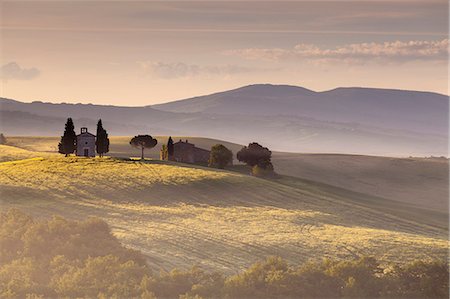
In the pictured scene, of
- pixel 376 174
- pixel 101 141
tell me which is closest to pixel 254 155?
pixel 101 141

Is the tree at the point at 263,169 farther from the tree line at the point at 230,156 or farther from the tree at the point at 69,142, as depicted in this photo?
the tree at the point at 69,142

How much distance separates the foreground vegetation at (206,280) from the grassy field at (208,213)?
10.1 metres

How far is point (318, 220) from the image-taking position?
69.2 meters

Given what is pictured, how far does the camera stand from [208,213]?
6975 centimetres

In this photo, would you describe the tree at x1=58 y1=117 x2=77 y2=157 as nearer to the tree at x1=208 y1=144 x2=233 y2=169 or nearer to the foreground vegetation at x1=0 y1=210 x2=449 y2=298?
the tree at x1=208 y1=144 x2=233 y2=169

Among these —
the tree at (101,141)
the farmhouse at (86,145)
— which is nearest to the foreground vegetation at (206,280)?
the tree at (101,141)

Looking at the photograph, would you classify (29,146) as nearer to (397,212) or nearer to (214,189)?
(214,189)

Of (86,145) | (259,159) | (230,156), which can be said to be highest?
(86,145)

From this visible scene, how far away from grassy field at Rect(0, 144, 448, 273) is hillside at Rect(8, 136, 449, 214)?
3094cm

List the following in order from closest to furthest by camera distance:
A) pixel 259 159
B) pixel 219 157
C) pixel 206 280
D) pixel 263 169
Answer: pixel 206 280 → pixel 219 157 → pixel 263 169 → pixel 259 159

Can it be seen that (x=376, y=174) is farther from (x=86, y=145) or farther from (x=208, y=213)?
(x=208, y=213)

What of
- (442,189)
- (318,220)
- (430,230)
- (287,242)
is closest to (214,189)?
(318,220)

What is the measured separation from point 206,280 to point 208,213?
3858 cm

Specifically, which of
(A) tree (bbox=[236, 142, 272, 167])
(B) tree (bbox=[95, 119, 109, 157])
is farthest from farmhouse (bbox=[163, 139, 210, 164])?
(B) tree (bbox=[95, 119, 109, 157])
